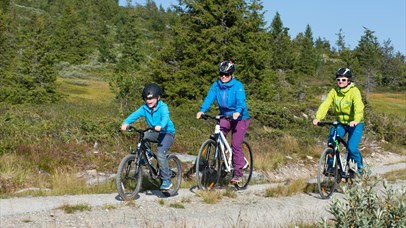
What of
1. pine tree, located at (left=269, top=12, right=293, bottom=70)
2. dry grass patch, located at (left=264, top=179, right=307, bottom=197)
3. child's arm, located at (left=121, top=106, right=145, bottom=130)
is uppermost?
pine tree, located at (left=269, top=12, right=293, bottom=70)

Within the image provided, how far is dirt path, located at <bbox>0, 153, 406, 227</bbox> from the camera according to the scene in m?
6.52

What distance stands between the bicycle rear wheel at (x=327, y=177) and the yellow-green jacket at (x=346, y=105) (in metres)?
0.77

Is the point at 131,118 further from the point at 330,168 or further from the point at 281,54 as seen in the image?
the point at 281,54

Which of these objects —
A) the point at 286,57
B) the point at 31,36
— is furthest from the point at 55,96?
the point at 286,57

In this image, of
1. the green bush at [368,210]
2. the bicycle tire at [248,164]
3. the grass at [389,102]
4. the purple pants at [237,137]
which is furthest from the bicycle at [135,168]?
the grass at [389,102]

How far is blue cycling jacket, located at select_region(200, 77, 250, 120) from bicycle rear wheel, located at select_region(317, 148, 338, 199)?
1845 mm

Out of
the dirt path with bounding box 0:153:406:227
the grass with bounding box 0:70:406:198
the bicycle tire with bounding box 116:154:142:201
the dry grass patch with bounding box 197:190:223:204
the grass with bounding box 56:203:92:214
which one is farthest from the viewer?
the grass with bounding box 0:70:406:198

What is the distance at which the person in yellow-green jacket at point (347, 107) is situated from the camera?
9.18 meters

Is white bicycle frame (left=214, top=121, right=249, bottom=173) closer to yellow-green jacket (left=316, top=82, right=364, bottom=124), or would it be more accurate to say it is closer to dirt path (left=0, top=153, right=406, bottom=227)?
dirt path (left=0, top=153, right=406, bottom=227)

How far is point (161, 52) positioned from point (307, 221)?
25892 mm

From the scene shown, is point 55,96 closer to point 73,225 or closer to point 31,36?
point 31,36

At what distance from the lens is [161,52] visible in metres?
31.8

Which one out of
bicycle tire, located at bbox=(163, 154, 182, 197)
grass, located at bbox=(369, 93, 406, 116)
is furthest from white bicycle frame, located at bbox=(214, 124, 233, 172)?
grass, located at bbox=(369, 93, 406, 116)

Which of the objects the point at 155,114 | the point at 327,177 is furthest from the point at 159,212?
the point at 327,177
